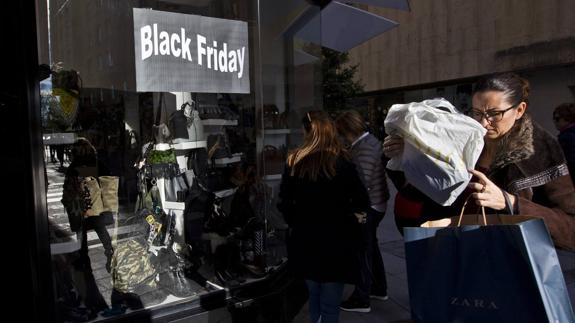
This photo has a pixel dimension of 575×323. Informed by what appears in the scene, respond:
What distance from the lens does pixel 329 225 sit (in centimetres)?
323

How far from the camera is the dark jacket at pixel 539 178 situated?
184cm

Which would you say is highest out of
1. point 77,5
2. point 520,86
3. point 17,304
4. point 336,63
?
point 336,63

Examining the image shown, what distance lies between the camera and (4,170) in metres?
2.65

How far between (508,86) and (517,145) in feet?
0.81

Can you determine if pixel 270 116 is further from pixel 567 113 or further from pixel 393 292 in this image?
pixel 567 113

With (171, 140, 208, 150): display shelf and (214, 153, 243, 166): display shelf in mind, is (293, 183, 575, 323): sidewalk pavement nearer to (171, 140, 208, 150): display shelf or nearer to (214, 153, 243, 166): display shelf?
(214, 153, 243, 166): display shelf

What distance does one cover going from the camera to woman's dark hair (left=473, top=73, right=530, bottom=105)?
1.95 m

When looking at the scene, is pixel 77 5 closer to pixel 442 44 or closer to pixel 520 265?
pixel 520 265

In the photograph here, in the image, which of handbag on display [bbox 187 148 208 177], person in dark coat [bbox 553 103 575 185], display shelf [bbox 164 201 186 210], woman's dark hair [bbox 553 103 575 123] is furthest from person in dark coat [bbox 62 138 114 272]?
woman's dark hair [bbox 553 103 575 123]

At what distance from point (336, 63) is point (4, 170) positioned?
1276 cm

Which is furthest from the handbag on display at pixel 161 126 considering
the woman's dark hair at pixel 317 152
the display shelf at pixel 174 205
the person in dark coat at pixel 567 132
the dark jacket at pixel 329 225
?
the person in dark coat at pixel 567 132

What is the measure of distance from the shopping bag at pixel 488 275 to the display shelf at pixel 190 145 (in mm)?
2822

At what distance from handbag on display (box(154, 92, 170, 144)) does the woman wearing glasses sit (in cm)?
237

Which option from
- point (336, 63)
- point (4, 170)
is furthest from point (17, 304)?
point (336, 63)
